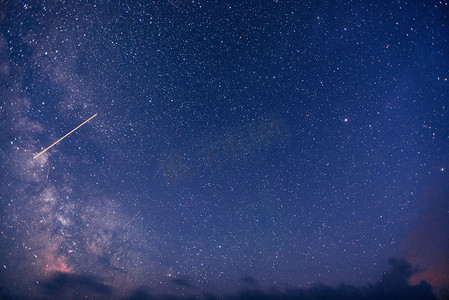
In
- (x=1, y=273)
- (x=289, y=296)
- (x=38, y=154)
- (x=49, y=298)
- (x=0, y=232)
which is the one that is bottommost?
(x=289, y=296)

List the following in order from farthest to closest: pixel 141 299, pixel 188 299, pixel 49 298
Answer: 1. pixel 188 299
2. pixel 141 299
3. pixel 49 298

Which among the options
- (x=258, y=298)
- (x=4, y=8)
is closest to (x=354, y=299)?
(x=258, y=298)

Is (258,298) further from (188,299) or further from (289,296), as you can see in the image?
(188,299)

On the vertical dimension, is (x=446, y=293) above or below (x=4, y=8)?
below

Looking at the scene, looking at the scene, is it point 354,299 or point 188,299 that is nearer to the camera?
point 188,299

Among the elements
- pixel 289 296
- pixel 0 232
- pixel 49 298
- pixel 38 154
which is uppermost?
pixel 38 154

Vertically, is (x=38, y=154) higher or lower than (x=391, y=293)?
higher

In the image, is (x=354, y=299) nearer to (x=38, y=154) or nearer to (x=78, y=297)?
(x=78, y=297)

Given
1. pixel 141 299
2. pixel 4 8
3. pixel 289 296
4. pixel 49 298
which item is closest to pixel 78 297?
pixel 49 298

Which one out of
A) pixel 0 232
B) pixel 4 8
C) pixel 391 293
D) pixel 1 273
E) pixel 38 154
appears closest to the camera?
pixel 4 8
